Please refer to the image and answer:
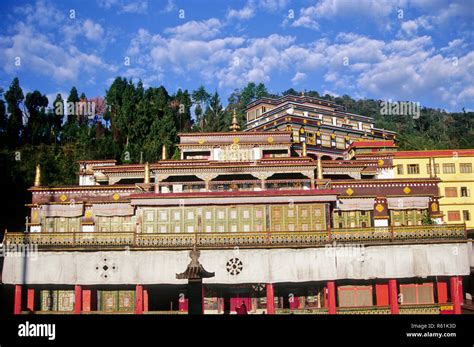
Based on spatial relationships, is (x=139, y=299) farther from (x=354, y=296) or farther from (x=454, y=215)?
(x=454, y=215)

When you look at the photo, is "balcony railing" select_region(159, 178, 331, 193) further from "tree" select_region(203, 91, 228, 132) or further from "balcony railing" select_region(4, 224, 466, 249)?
"tree" select_region(203, 91, 228, 132)

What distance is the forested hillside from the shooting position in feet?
181

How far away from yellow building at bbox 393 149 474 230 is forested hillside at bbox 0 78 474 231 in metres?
26.0

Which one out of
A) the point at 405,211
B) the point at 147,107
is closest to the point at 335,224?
the point at 405,211

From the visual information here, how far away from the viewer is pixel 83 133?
211 ft

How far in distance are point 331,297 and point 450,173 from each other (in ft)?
100

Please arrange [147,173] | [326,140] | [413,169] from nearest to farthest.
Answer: [147,173] < [413,169] < [326,140]

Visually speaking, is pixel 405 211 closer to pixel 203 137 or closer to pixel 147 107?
pixel 203 137

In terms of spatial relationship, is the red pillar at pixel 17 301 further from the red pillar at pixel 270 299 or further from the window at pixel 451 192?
the window at pixel 451 192

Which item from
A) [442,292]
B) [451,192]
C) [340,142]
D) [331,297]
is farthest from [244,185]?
[340,142]

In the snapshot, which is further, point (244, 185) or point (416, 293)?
point (244, 185)

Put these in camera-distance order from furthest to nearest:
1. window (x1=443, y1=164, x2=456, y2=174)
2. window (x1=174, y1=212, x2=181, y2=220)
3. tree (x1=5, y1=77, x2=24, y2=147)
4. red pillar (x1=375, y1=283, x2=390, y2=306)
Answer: tree (x1=5, y1=77, x2=24, y2=147) → window (x1=443, y1=164, x2=456, y2=174) → window (x1=174, y1=212, x2=181, y2=220) → red pillar (x1=375, y1=283, x2=390, y2=306)

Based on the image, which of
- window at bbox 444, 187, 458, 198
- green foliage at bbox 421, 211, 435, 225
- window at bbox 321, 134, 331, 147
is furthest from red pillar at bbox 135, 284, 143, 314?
window at bbox 321, 134, 331, 147
